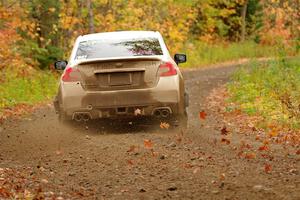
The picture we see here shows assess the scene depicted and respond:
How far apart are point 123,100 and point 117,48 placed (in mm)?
1126

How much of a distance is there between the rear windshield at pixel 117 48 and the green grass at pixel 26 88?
6.09 m

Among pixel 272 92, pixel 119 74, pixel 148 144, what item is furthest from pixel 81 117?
pixel 272 92

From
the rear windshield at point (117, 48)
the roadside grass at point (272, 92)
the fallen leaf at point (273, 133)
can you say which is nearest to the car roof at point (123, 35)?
the rear windshield at point (117, 48)

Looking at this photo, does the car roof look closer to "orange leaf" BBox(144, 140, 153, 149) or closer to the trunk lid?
the trunk lid

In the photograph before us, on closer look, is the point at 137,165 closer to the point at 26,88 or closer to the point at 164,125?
the point at 164,125

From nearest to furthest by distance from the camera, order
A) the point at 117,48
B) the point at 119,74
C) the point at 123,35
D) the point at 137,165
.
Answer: the point at 137,165 → the point at 119,74 → the point at 117,48 → the point at 123,35

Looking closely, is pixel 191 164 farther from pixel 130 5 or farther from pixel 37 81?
pixel 130 5

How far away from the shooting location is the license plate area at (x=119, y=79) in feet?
31.4

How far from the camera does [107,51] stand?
1020cm

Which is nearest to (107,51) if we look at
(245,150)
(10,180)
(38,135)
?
(38,135)

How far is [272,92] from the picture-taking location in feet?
50.1

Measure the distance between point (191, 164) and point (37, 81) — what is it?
13.9m

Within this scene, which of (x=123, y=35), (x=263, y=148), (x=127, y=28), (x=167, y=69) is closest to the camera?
(x=263, y=148)

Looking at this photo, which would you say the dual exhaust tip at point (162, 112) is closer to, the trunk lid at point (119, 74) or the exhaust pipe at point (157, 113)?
the exhaust pipe at point (157, 113)
